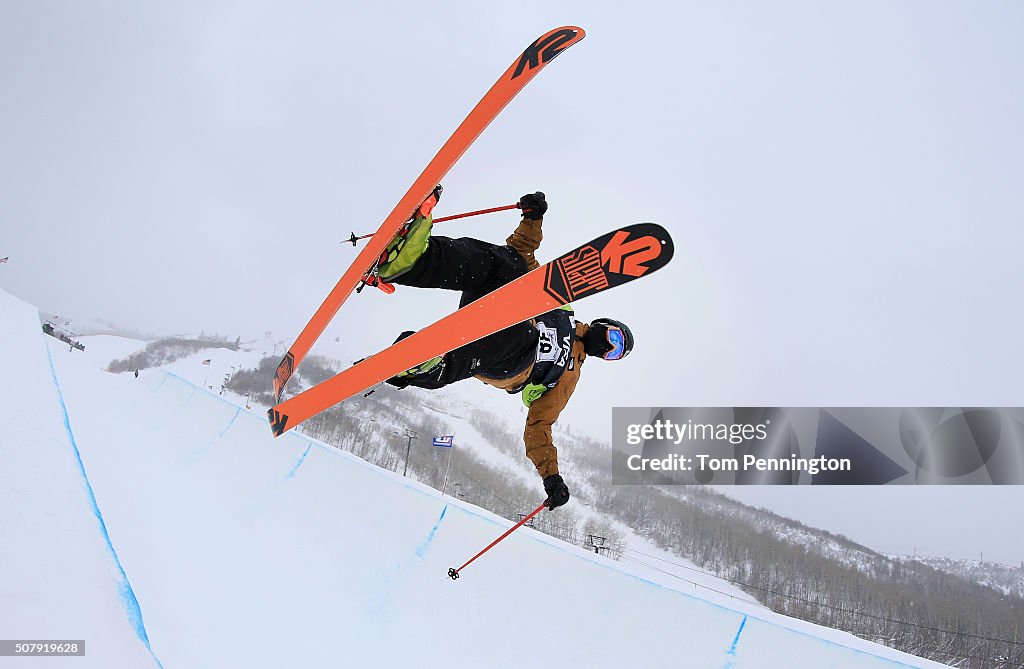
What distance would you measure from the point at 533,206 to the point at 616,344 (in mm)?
1119

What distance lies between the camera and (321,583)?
391cm

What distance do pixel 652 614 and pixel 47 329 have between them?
39699 mm

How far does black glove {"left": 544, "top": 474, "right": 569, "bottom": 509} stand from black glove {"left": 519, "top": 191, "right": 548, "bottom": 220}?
1.78 metres

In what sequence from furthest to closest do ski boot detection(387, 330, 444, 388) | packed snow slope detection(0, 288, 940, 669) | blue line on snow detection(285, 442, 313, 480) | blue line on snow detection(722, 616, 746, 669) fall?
1. blue line on snow detection(285, 442, 313, 480)
2. blue line on snow detection(722, 616, 746, 669)
3. ski boot detection(387, 330, 444, 388)
4. packed snow slope detection(0, 288, 940, 669)

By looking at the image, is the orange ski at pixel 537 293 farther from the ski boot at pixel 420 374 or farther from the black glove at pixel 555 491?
the black glove at pixel 555 491

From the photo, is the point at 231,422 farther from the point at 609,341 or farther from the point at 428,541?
the point at 609,341

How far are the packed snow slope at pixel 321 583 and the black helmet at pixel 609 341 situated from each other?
186 centimetres

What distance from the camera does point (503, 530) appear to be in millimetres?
4555

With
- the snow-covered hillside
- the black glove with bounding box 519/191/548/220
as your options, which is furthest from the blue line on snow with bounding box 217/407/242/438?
the snow-covered hillside

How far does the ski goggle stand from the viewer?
3270 millimetres

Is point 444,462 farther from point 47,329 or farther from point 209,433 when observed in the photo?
point 209,433

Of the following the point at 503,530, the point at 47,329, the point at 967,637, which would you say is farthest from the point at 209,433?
the point at 967,637

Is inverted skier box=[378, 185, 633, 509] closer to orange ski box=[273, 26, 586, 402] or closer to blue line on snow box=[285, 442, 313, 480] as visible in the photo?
orange ski box=[273, 26, 586, 402]

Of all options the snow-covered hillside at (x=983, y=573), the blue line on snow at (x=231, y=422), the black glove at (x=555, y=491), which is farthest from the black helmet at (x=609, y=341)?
the snow-covered hillside at (x=983, y=573)
